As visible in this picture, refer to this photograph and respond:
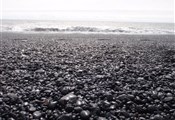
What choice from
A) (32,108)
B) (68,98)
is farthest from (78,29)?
(32,108)

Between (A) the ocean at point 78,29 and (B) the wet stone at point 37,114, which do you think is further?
(A) the ocean at point 78,29

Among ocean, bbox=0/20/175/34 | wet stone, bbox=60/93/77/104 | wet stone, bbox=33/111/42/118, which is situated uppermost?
ocean, bbox=0/20/175/34

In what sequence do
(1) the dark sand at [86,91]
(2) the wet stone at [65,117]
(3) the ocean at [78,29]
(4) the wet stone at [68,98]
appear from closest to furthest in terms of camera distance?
(2) the wet stone at [65,117] → (1) the dark sand at [86,91] → (4) the wet stone at [68,98] → (3) the ocean at [78,29]

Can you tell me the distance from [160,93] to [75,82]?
264cm

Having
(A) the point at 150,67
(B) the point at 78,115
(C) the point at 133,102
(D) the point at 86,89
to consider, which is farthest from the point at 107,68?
(B) the point at 78,115

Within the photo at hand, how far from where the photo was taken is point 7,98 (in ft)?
17.8

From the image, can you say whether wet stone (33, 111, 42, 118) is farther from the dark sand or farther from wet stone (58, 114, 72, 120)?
wet stone (58, 114, 72, 120)

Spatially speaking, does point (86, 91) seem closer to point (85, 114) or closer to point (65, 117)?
point (85, 114)

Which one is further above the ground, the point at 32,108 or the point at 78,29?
the point at 78,29

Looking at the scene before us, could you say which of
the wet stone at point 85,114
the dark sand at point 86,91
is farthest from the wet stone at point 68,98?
the wet stone at point 85,114

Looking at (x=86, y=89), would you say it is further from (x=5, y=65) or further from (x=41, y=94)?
(x=5, y=65)

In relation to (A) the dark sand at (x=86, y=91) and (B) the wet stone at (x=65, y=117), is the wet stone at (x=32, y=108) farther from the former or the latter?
(B) the wet stone at (x=65, y=117)

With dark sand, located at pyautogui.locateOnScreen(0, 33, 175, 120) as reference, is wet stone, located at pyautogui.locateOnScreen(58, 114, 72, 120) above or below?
below

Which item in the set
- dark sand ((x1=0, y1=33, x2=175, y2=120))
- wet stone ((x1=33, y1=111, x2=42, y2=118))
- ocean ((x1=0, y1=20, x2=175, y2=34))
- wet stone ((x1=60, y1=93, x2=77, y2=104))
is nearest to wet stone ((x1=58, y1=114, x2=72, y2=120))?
dark sand ((x1=0, y1=33, x2=175, y2=120))
